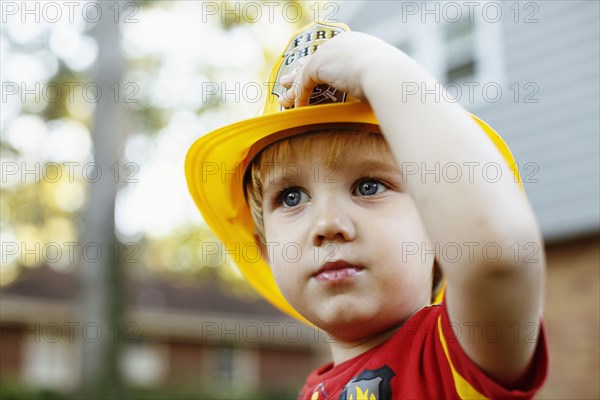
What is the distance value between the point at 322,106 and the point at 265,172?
31 centimetres

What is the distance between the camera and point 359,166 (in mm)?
1543

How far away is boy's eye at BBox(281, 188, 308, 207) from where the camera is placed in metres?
1.62

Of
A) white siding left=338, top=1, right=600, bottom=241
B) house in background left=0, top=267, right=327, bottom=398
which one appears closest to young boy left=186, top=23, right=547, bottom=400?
white siding left=338, top=1, right=600, bottom=241

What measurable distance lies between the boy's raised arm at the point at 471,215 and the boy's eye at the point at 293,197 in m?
0.44

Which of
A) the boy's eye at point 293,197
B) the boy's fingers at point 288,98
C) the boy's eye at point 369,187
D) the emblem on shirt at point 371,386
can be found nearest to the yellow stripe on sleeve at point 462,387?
the emblem on shirt at point 371,386

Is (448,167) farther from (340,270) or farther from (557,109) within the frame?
(557,109)

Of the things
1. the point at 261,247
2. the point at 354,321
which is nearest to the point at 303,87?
the point at 354,321

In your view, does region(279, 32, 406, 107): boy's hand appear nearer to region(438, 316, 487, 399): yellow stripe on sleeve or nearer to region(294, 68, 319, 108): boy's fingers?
region(294, 68, 319, 108): boy's fingers

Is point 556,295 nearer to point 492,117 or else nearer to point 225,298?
point 492,117

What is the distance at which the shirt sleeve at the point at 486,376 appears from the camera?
114 centimetres

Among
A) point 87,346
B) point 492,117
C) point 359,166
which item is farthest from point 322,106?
point 87,346

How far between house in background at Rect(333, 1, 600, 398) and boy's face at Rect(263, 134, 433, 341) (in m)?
5.83

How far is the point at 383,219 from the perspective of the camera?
151 cm

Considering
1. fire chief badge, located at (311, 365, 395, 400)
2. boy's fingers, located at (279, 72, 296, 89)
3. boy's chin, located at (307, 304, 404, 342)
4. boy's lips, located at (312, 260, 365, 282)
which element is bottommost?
fire chief badge, located at (311, 365, 395, 400)
